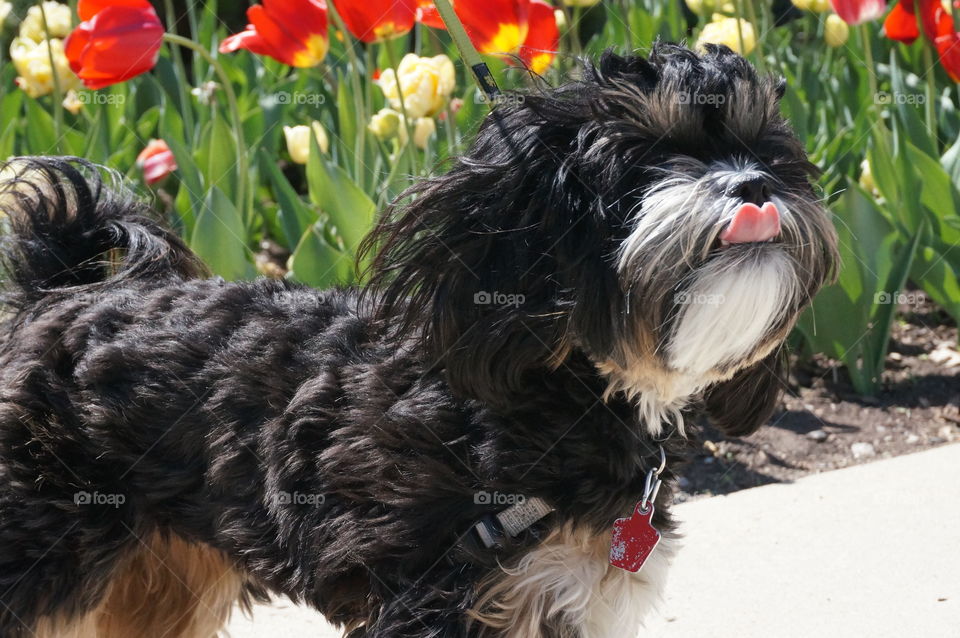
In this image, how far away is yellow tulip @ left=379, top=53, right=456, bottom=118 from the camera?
4.16 m

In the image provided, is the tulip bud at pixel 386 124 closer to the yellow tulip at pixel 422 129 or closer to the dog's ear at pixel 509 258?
the yellow tulip at pixel 422 129

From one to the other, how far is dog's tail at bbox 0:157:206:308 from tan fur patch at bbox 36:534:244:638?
2.30 feet

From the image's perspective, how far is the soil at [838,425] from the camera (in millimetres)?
4273

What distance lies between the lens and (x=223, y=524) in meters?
2.40

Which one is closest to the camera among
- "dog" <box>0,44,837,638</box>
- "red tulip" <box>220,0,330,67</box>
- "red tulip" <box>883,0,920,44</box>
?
"dog" <box>0,44,837,638</box>

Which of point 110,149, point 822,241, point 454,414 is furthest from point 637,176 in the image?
point 110,149

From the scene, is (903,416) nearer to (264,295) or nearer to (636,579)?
(636,579)

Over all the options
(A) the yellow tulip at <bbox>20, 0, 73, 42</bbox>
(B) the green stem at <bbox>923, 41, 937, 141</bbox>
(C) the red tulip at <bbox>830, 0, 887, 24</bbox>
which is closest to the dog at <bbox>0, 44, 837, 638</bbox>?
(C) the red tulip at <bbox>830, 0, 887, 24</bbox>

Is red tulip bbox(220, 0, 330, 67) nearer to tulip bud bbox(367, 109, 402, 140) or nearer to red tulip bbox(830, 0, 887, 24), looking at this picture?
tulip bud bbox(367, 109, 402, 140)

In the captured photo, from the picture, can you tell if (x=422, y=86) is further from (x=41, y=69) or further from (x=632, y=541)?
(x=632, y=541)

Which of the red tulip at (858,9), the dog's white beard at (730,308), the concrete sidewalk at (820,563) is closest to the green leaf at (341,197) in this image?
the concrete sidewalk at (820,563)

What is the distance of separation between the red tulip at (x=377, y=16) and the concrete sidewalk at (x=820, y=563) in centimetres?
191

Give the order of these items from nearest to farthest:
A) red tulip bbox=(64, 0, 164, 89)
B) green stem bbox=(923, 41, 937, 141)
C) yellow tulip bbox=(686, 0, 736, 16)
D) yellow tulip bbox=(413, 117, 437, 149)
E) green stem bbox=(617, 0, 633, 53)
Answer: red tulip bbox=(64, 0, 164, 89), yellow tulip bbox=(413, 117, 437, 149), green stem bbox=(923, 41, 937, 141), green stem bbox=(617, 0, 633, 53), yellow tulip bbox=(686, 0, 736, 16)

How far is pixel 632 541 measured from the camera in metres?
2.21
